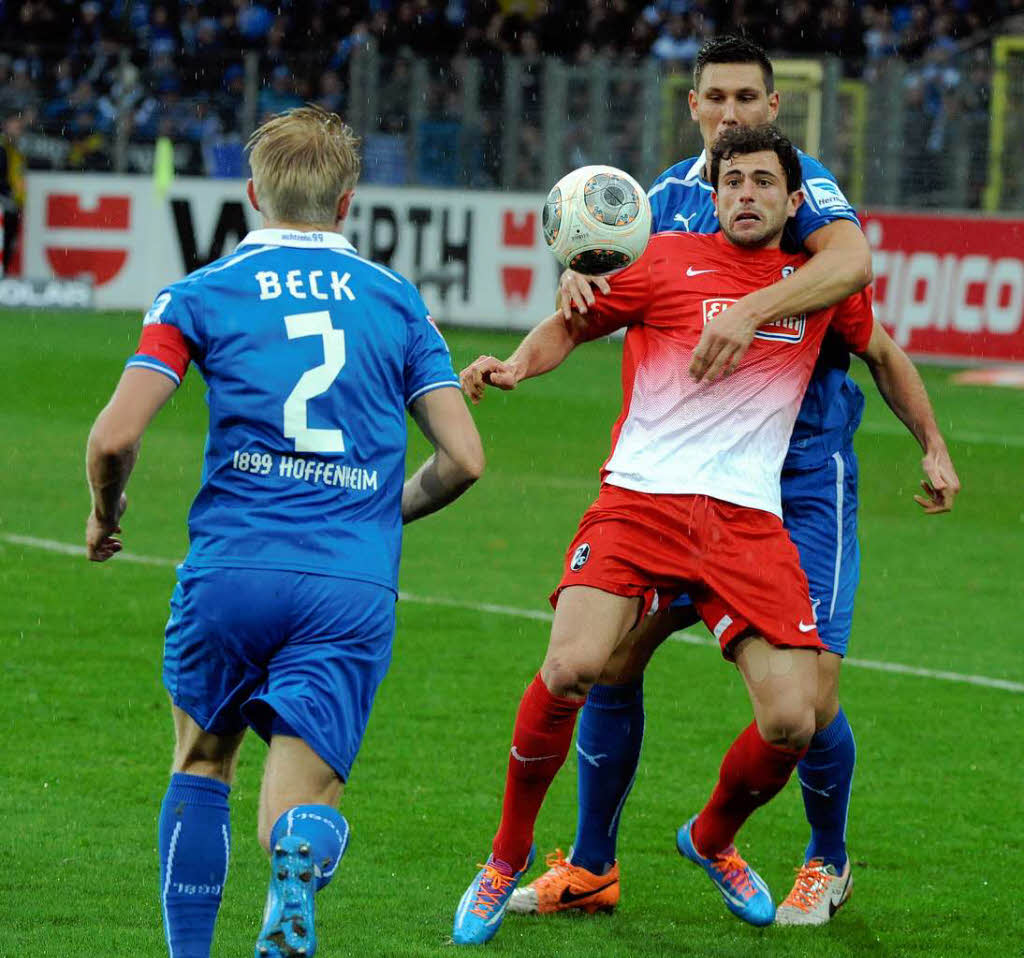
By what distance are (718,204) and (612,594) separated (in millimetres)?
1039

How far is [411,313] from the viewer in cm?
391

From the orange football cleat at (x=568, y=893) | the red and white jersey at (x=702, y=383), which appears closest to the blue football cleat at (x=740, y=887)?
the orange football cleat at (x=568, y=893)

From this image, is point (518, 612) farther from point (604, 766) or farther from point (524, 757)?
point (524, 757)

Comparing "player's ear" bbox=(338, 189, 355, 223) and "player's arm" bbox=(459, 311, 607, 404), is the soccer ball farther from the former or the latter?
"player's ear" bbox=(338, 189, 355, 223)

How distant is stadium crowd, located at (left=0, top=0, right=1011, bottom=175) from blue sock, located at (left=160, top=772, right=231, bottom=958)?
1976cm

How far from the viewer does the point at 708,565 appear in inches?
187

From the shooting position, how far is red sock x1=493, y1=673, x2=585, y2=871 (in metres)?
4.79

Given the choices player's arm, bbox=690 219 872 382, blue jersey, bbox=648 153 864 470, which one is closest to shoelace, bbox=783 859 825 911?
blue jersey, bbox=648 153 864 470

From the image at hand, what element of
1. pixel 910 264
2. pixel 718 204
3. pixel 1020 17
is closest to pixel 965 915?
pixel 718 204

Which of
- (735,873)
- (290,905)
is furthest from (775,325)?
(290,905)

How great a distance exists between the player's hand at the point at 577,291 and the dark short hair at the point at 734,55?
2.35ft

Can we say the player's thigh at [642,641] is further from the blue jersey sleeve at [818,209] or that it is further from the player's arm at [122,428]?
the player's arm at [122,428]

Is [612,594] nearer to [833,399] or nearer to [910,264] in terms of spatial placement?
[833,399]

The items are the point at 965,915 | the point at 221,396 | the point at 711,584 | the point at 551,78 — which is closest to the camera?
the point at 221,396
